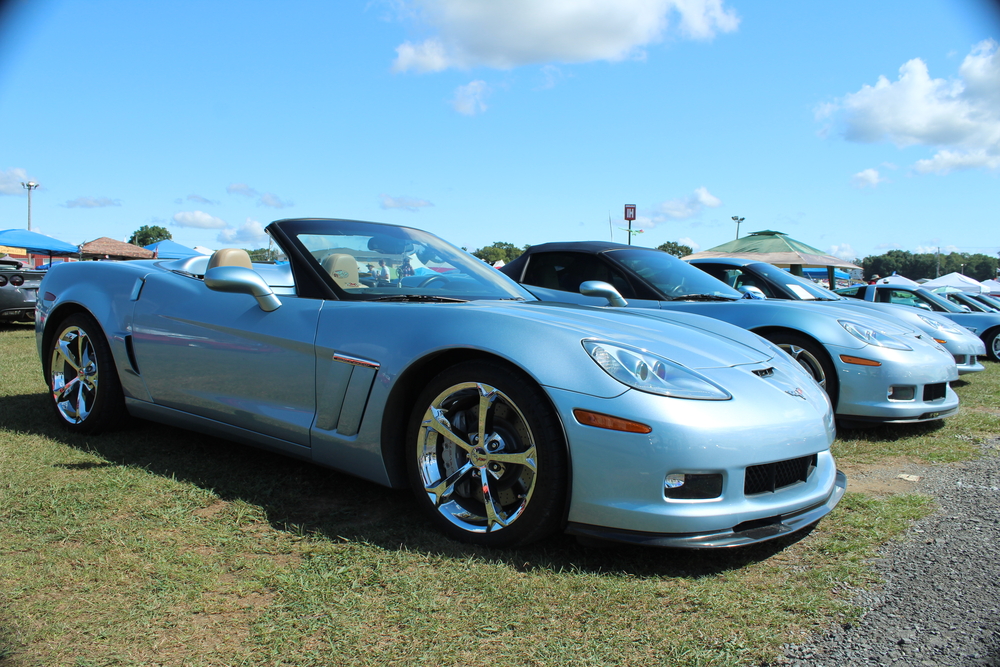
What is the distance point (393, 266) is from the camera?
331 centimetres

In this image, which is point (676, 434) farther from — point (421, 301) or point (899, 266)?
point (899, 266)

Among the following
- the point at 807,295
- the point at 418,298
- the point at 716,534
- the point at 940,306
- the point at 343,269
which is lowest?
the point at 716,534

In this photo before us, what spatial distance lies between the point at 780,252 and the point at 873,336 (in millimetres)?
13317

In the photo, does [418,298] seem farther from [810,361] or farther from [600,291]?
[810,361]

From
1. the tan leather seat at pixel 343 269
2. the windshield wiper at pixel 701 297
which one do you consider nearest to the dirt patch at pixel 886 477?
the windshield wiper at pixel 701 297

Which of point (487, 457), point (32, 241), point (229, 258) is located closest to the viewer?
point (487, 457)

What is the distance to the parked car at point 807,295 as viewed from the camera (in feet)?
23.2

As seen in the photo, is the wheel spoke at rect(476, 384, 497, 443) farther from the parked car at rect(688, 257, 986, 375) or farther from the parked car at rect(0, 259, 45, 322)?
the parked car at rect(0, 259, 45, 322)

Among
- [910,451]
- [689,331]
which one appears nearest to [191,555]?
[689,331]

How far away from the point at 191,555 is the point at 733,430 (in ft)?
6.04

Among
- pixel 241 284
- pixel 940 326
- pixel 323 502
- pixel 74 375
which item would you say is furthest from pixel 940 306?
pixel 74 375

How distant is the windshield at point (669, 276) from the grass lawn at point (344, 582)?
230 centimetres

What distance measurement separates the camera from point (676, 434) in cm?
216

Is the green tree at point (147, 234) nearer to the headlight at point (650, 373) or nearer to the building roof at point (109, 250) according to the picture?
the building roof at point (109, 250)
